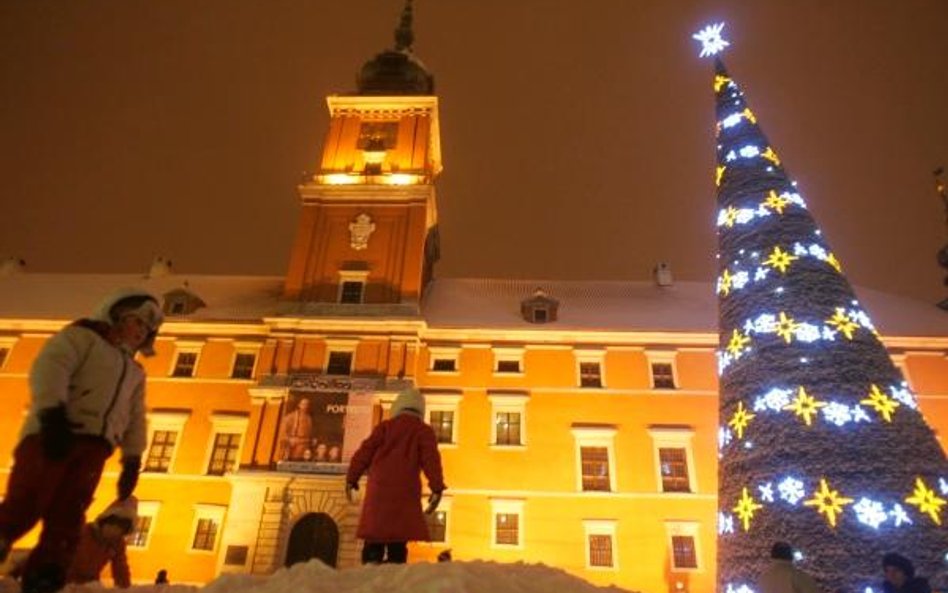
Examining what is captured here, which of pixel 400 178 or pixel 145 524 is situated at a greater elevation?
pixel 400 178

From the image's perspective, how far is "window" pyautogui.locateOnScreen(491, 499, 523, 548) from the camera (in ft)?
62.0

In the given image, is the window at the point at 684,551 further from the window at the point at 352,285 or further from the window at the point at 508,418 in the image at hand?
the window at the point at 352,285

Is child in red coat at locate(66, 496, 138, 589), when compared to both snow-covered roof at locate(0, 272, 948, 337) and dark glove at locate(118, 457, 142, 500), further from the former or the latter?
snow-covered roof at locate(0, 272, 948, 337)

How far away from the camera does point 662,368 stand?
22.1 metres

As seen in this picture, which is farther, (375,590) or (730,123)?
(730,123)

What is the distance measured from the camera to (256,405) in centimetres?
2053

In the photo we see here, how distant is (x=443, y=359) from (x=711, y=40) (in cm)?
1403

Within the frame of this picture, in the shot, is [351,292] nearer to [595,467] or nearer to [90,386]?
[595,467]

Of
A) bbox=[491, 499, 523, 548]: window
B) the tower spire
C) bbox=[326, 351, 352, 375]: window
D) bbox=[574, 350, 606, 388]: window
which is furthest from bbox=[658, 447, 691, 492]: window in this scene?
the tower spire

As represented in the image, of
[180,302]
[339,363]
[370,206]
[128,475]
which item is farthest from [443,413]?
[128,475]

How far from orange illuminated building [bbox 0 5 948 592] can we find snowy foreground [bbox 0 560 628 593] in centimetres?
1520

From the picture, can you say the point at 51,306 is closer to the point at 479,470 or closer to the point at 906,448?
the point at 479,470

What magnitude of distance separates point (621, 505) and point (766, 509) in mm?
13093

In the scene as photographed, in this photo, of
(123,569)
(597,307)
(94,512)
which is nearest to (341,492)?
(94,512)
